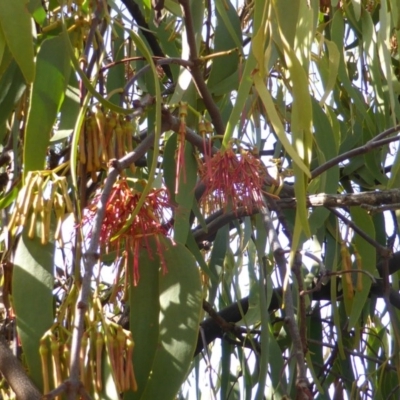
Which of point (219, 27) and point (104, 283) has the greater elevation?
point (219, 27)

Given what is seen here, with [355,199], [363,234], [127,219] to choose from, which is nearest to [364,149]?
[355,199]

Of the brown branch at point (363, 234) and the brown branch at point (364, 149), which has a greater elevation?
the brown branch at point (364, 149)

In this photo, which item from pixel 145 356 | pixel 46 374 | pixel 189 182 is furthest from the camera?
pixel 189 182

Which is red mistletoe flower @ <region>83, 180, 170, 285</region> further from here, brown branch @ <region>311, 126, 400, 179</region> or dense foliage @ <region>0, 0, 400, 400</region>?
brown branch @ <region>311, 126, 400, 179</region>

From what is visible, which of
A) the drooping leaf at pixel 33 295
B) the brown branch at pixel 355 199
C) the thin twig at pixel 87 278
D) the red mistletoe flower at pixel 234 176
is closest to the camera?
the thin twig at pixel 87 278

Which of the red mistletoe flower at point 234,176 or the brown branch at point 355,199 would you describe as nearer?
the red mistletoe flower at point 234,176

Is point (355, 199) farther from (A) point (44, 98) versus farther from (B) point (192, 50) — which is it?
(A) point (44, 98)

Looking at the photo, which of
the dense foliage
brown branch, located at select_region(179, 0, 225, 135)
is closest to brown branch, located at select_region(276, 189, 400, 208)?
the dense foliage

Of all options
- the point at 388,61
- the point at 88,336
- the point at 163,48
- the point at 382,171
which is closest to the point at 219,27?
the point at 163,48

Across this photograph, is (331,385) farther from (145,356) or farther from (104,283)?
(145,356)

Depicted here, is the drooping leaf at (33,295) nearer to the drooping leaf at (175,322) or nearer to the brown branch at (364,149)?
the drooping leaf at (175,322)

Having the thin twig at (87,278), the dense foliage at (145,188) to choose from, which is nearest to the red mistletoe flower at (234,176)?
the dense foliage at (145,188)

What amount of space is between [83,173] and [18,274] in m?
0.12

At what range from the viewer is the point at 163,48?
122 centimetres
